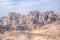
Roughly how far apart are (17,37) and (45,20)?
64297 millimetres

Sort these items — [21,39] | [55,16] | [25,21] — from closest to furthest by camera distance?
[21,39], [55,16], [25,21]

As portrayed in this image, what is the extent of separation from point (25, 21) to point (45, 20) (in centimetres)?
1143

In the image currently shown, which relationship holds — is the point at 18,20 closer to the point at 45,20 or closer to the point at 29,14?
the point at 29,14

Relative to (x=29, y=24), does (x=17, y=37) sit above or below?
above

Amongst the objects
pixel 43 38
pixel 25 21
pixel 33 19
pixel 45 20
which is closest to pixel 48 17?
pixel 45 20

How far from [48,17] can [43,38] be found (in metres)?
63.9

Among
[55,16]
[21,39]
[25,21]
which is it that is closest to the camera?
[21,39]

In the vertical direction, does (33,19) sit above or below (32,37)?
below

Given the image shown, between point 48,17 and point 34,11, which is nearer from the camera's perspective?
point 48,17

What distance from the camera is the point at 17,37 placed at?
57.7 feet

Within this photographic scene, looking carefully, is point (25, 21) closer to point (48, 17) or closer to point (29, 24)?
point (29, 24)

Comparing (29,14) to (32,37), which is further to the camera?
(29,14)

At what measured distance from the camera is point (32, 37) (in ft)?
56.9

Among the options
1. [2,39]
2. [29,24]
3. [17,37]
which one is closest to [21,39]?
[17,37]
